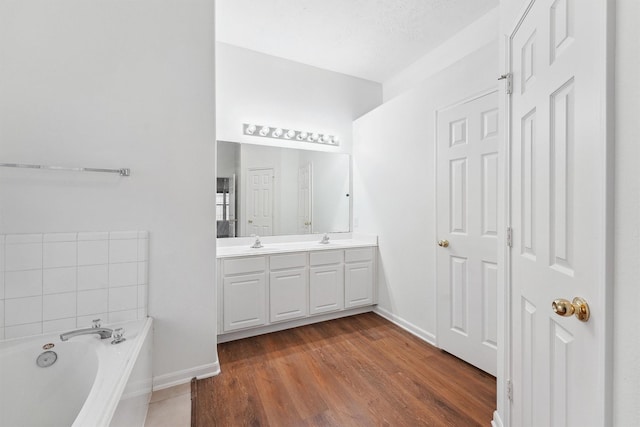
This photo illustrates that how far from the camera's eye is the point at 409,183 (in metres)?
2.64

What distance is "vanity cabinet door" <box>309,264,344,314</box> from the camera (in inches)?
110

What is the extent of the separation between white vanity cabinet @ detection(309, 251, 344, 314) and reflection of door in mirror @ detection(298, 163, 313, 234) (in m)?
0.52

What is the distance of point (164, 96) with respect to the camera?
5.94 ft

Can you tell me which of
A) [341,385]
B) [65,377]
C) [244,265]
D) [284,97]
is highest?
[284,97]

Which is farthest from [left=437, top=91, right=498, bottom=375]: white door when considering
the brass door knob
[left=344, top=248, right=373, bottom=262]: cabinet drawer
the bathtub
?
the bathtub

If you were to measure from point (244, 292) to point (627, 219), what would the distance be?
7.90 ft

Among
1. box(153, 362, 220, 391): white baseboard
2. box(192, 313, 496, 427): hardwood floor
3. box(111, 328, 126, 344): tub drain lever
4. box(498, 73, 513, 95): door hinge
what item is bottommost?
box(192, 313, 496, 427): hardwood floor

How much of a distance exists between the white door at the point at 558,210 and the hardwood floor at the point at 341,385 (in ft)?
1.73

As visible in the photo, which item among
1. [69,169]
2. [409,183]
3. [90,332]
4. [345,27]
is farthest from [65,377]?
[345,27]

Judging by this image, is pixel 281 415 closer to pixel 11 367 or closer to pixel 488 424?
pixel 488 424

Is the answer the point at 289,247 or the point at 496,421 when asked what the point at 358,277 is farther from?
the point at 496,421

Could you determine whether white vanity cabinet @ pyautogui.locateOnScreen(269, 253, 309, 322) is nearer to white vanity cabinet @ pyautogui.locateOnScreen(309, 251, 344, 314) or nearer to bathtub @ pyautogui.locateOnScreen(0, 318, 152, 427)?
white vanity cabinet @ pyautogui.locateOnScreen(309, 251, 344, 314)

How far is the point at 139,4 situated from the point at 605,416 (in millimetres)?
2771

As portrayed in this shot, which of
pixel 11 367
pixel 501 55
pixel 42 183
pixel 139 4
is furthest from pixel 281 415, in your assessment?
pixel 139 4
